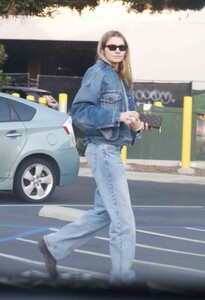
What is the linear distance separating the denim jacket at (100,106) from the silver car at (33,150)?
5189 millimetres

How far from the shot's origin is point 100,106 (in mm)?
6832

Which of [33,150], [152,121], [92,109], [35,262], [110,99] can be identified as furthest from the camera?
[33,150]

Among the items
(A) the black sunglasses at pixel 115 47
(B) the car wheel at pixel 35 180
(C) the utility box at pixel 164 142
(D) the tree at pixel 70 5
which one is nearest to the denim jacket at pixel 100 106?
(A) the black sunglasses at pixel 115 47

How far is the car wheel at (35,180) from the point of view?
39.6ft

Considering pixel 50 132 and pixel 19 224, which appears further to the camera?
pixel 50 132

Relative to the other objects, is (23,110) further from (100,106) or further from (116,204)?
(116,204)

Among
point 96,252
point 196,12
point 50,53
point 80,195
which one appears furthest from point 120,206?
point 50,53

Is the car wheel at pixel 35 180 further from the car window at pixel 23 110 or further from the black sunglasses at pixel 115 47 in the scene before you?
the black sunglasses at pixel 115 47

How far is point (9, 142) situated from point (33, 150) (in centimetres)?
35

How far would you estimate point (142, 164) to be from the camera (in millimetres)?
18984

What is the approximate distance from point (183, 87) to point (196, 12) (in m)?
2.06

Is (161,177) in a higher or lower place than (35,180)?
lower

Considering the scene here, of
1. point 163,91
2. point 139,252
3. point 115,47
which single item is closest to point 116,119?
point 115,47

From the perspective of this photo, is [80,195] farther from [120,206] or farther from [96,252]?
[120,206]
